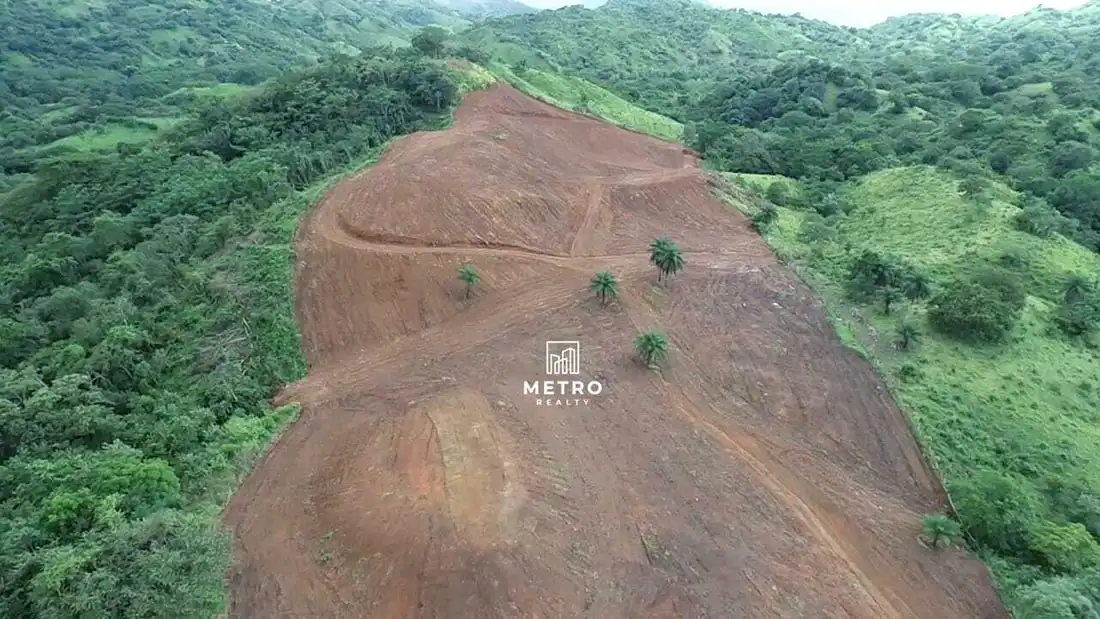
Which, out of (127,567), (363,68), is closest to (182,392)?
(127,567)

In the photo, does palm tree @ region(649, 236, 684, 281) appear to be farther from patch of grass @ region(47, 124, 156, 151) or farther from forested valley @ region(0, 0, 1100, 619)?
patch of grass @ region(47, 124, 156, 151)

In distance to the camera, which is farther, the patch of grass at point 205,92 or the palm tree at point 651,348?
the patch of grass at point 205,92

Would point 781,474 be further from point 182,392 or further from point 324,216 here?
point 324,216

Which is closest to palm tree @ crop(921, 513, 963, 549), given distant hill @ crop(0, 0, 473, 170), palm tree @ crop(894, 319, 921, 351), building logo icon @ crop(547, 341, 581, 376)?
palm tree @ crop(894, 319, 921, 351)

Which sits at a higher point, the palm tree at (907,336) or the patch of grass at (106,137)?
the palm tree at (907,336)

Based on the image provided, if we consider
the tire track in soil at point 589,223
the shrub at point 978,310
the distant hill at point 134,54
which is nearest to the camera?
the shrub at point 978,310

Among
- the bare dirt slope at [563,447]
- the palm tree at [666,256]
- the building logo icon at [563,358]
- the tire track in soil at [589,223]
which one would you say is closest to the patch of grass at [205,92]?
the bare dirt slope at [563,447]

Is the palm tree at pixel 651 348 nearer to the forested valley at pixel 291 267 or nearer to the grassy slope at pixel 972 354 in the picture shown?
the grassy slope at pixel 972 354

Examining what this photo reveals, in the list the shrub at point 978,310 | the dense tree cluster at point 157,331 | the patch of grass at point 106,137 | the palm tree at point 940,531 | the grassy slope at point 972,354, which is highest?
the shrub at point 978,310
